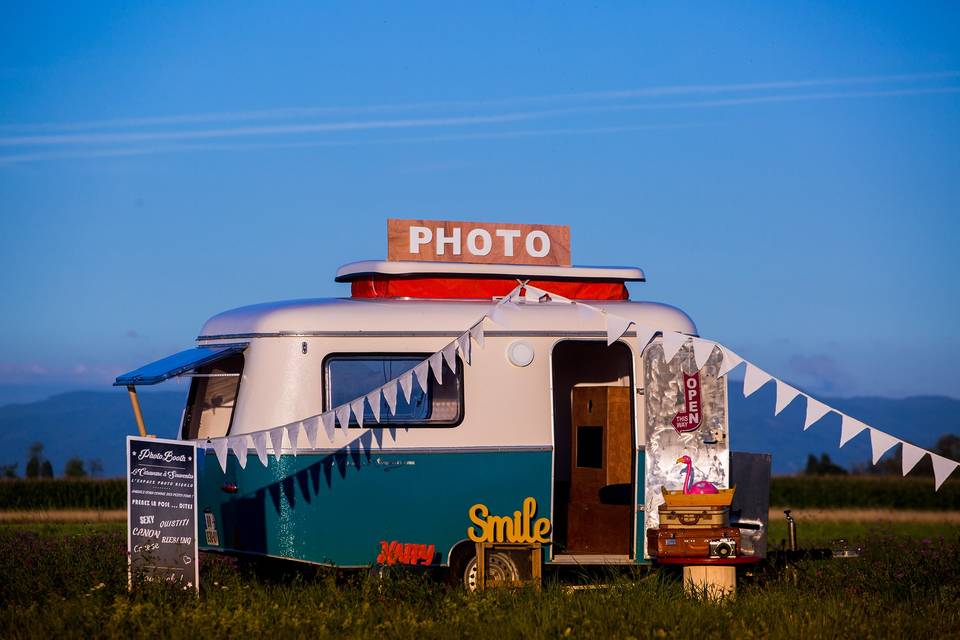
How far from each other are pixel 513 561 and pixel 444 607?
172 cm

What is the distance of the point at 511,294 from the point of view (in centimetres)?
1195

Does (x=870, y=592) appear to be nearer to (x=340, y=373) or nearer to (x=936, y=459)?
(x=936, y=459)

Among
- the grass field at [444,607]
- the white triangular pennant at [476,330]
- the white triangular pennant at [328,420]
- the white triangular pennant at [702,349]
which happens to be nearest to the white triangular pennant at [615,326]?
the white triangular pennant at [702,349]

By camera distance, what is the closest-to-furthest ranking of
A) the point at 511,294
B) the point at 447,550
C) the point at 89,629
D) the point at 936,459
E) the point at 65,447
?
the point at 89,629 < the point at 936,459 < the point at 447,550 < the point at 511,294 < the point at 65,447

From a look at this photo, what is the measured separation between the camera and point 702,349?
11.2m

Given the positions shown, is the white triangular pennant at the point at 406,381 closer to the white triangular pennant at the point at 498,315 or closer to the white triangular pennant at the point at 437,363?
the white triangular pennant at the point at 437,363

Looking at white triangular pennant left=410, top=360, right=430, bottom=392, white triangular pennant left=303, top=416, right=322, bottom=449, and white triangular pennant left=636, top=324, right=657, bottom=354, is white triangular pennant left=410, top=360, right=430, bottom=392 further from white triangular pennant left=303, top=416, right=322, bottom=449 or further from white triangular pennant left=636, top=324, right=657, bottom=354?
white triangular pennant left=636, top=324, right=657, bottom=354

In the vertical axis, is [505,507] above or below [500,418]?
below

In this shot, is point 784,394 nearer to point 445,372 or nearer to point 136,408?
point 445,372

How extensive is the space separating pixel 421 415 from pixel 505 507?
108 cm

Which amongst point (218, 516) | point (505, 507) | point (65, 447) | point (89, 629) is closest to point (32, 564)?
point (218, 516)

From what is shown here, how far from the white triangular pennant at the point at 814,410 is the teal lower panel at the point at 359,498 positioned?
227 cm

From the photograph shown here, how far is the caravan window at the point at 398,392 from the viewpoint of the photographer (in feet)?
36.6

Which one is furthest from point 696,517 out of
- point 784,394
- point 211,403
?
point 211,403
